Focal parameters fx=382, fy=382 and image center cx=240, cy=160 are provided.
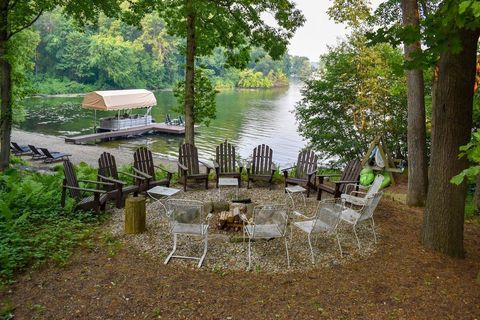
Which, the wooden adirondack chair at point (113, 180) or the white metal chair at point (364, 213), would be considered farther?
the wooden adirondack chair at point (113, 180)

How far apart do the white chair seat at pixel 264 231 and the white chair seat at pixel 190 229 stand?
57 centimetres

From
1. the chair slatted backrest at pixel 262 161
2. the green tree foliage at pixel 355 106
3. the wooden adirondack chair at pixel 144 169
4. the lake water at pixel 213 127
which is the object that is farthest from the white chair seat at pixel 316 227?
the lake water at pixel 213 127

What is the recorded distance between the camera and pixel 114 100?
24.2 metres

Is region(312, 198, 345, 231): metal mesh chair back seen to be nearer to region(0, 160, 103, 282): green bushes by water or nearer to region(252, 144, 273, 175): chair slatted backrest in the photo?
region(0, 160, 103, 282): green bushes by water

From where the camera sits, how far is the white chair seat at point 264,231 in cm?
488

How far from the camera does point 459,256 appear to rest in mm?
5270

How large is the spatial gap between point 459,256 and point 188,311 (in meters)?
3.85

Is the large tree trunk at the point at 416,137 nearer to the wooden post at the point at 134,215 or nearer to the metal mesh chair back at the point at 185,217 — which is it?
the metal mesh chair back at the point at 185,217

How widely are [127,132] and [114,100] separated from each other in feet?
7.51

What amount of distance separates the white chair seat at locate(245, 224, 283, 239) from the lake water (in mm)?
13229

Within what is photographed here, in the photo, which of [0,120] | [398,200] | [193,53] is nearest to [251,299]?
[398,200]

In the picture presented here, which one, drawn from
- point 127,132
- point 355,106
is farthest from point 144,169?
point 127,132

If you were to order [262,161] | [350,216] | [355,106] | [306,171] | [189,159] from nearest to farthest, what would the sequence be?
[350,216] → [306,171] → [189,159] → [262,161] → [355,106]

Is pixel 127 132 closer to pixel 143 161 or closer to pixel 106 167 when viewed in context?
pixel 143 161
